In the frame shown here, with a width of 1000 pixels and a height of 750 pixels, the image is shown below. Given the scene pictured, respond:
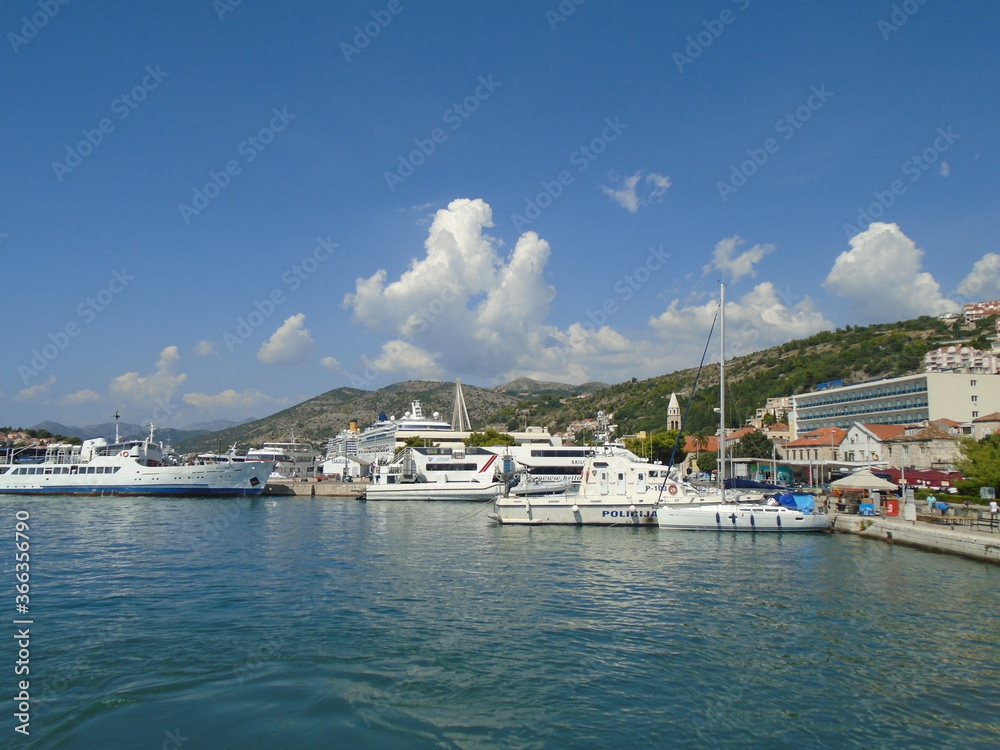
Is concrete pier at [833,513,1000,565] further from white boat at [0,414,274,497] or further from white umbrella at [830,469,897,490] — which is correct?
white boat at [0,414,274,497]

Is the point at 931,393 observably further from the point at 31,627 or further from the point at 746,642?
the point at 31,627

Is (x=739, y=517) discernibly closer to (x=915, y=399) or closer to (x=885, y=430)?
(x=885, y=430)

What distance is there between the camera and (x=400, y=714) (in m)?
10.1

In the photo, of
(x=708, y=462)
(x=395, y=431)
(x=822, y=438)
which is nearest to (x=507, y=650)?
(x=822, y=438)

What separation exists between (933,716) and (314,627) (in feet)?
40.0

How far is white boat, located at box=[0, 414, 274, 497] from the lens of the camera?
62344 mm

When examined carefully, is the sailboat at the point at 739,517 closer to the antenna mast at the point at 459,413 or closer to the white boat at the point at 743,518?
the white boat at the point at 743,518

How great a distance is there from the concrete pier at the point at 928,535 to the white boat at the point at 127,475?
53.8 meters

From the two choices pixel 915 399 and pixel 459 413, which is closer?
pixel 915 399

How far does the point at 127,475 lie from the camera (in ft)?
204

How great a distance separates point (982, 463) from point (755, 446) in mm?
44224

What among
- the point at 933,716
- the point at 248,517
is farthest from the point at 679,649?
the point at 248,517

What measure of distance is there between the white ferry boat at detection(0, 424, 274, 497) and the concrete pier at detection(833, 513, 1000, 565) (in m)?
53.7

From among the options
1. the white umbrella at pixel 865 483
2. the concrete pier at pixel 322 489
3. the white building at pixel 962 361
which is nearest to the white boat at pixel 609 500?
the white umbrella at pixel 865 483
